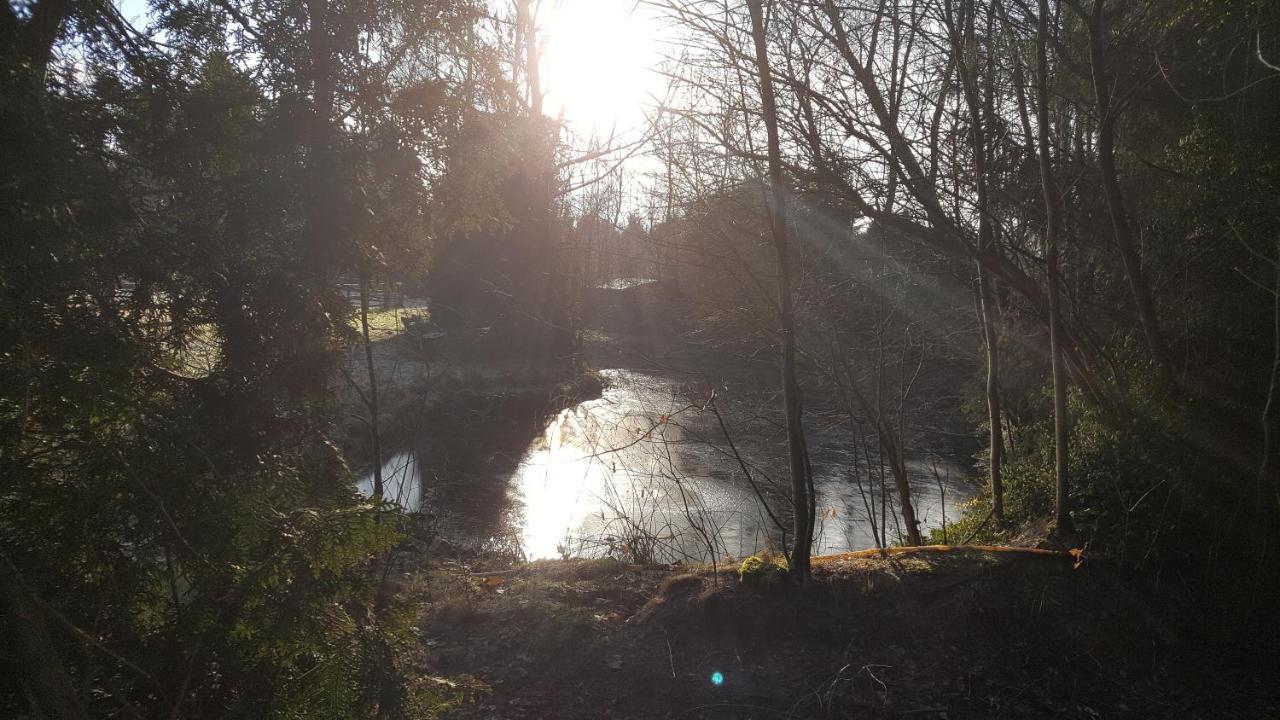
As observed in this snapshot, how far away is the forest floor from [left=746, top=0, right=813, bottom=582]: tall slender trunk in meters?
0.41

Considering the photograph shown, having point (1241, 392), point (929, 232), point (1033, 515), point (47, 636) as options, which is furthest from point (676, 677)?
point (1241, 392)

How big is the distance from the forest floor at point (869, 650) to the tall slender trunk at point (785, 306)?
1.33 feet

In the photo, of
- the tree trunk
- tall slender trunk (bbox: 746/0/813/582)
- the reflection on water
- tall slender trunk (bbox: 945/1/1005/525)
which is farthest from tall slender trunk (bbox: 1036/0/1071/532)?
the tree trunk

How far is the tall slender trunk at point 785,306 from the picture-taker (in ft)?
16.2

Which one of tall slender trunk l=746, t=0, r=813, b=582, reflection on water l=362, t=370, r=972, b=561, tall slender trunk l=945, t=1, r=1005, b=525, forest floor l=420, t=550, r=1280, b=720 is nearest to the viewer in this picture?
forest floor l=420, t=550, r=1280, b=720

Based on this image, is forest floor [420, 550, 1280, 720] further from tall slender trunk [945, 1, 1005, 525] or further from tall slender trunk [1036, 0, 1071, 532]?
tall slender trunk [945, 1, 1005, 525]

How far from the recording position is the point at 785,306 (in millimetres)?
5109

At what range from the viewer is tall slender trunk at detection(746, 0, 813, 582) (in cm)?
495

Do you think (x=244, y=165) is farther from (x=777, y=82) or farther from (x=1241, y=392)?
(x=1241, y=392)

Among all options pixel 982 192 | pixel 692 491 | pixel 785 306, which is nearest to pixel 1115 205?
pixel 982 192

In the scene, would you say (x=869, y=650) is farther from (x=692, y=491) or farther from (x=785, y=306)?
(x=692, y=491)

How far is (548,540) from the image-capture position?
11297 mm

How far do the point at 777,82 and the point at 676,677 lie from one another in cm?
467

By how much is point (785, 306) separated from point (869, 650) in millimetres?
2361
